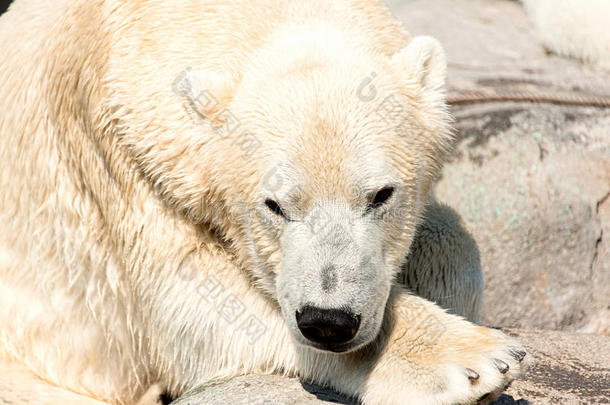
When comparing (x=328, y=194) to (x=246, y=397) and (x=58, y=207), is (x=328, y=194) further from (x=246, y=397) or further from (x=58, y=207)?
Answer: (x=58, y=207)

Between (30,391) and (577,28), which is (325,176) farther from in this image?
(577,28)

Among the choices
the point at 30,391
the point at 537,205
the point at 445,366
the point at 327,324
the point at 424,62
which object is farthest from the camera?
the point at 537,205

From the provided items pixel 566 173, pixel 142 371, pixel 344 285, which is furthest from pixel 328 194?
pixel 566 173

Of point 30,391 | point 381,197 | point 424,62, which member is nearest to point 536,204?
point 424,62

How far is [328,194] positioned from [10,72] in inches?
55.6

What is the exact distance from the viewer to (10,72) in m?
3.10

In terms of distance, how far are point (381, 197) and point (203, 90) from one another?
609 mm

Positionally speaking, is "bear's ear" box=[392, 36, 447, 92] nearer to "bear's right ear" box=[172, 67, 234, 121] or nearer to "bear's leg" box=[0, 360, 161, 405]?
"bear's right ear" box=[172, 67, 234, 121]

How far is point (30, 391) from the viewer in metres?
2.97

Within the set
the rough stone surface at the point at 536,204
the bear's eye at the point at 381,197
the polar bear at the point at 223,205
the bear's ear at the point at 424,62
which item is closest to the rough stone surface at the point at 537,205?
the rough stone surface at the point at 536,204

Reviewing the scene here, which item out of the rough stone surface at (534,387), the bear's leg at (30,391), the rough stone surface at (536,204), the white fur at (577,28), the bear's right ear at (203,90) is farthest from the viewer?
the white fur at (577,28)

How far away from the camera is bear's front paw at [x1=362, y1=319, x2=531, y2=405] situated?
7.80 ft

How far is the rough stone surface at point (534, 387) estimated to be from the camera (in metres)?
2.63

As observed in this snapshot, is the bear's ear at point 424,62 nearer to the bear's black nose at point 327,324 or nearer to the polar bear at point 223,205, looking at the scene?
the polar bear at point 223,205
